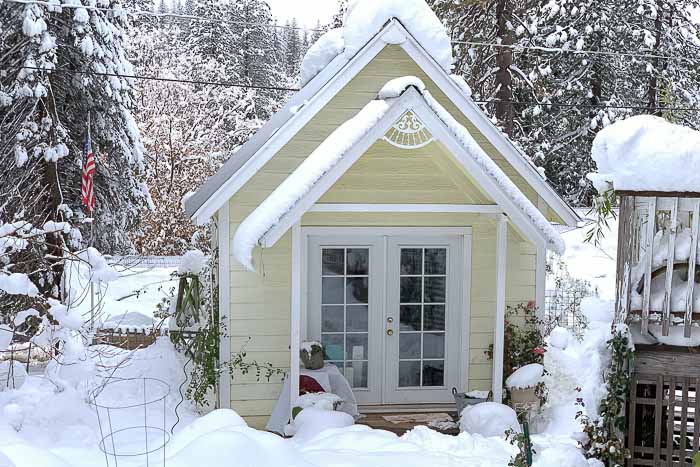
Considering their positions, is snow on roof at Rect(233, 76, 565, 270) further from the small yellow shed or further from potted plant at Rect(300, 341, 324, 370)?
potted plant at Rect(300, 341, 324, 370)

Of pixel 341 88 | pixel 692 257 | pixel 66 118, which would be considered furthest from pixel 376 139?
pixel 66 118

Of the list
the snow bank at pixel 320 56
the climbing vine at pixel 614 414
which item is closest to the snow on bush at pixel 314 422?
the climbing vine at pixel 614 414

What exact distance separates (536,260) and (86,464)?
545 cm

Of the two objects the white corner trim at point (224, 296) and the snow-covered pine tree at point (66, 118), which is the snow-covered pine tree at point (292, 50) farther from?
the white corner trim at point (224, 296)

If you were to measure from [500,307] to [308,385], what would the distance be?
2.23m

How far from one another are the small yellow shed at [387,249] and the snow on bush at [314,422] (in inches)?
13.1

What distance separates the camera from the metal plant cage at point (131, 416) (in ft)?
18.6

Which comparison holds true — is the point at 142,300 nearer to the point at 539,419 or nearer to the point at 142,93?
the point at 142,93

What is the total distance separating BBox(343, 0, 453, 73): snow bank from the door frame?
1.89 metres

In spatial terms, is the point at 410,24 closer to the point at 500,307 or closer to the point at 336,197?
the point at 336,197

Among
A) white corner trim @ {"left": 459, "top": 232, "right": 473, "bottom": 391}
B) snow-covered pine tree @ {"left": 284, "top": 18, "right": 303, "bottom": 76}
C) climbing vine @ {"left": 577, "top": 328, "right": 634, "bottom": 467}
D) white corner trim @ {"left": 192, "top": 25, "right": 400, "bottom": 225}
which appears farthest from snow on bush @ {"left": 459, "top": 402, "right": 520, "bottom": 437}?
snow-covered pine tree @ {"left": 284, "top": 18, "right": 303, "bottom": 76}

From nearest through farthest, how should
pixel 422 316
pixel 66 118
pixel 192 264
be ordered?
pixel 422 316, pixel 192 264, pixel 66 118

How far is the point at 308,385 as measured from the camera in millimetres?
7645

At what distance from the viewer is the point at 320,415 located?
7008mm
